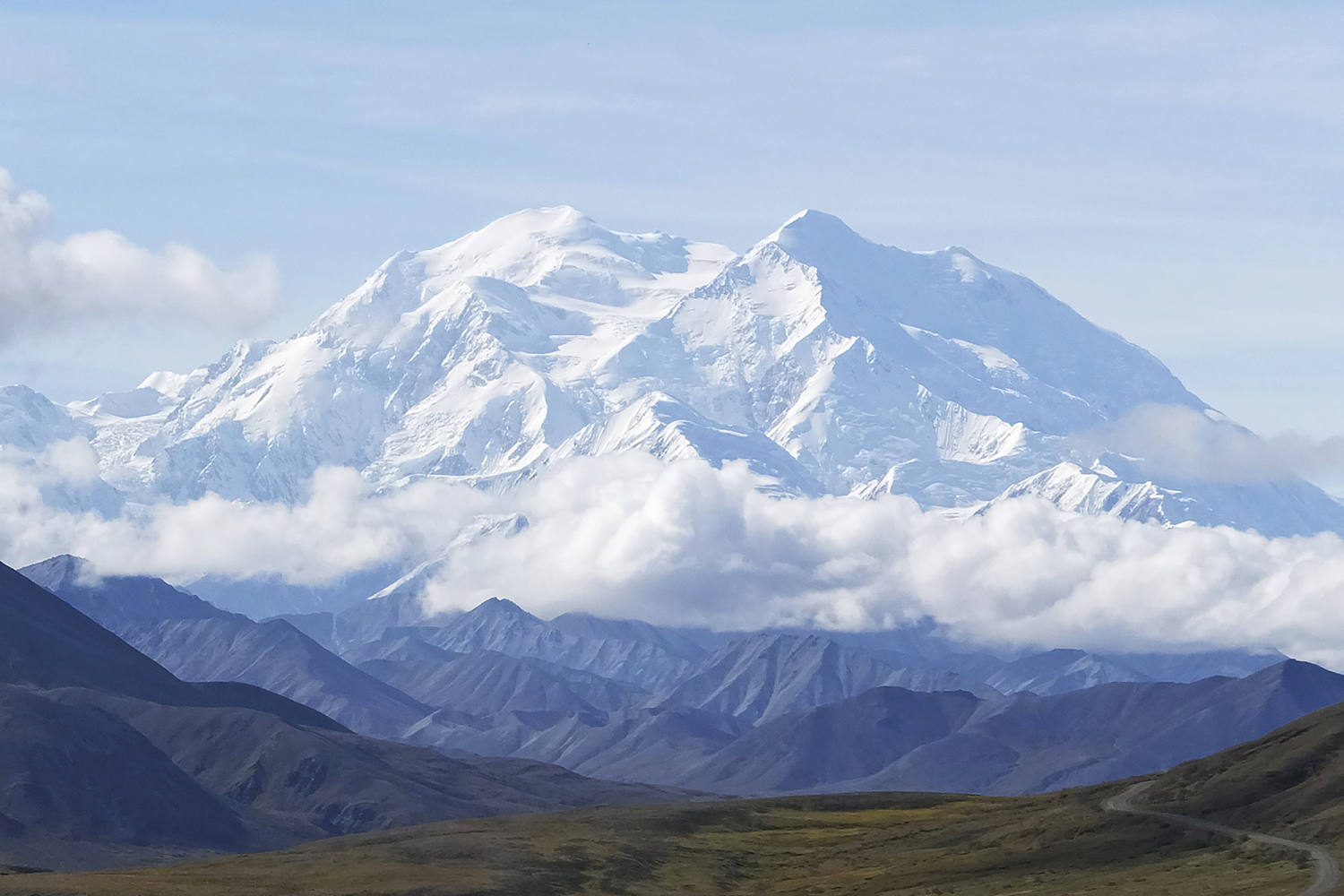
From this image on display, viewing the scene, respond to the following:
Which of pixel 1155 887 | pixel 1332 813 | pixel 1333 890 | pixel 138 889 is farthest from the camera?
pixel 138 889

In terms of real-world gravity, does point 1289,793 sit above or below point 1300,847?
above

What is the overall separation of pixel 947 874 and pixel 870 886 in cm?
712

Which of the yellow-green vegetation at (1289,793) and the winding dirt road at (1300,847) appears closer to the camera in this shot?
the winding dirt road at (1300,847)

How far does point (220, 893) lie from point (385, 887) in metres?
15.5

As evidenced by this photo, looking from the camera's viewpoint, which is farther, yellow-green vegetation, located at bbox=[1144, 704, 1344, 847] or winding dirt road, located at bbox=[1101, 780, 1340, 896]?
yellow-green vegetation, located at bbox=[1144, 704, 1344, 847]

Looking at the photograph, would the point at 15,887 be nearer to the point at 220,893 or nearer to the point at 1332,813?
the point at 220,893

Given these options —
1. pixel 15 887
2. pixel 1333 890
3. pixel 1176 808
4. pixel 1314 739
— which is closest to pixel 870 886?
pixel 1176 808

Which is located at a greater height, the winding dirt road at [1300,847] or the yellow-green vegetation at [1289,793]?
the yellow-green vegetation at [1289,793]

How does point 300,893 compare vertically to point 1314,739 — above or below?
below

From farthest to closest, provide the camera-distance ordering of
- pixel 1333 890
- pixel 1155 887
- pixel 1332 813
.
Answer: pixel 1332 813 < pixel 1155 887 < pixel 1333 890

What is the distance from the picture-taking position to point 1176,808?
199125 mm

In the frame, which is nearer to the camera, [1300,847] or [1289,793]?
[1300,847]

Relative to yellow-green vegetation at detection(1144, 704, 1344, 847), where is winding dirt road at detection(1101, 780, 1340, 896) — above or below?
below

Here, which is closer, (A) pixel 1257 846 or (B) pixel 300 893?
(A) pixel 1257 846
